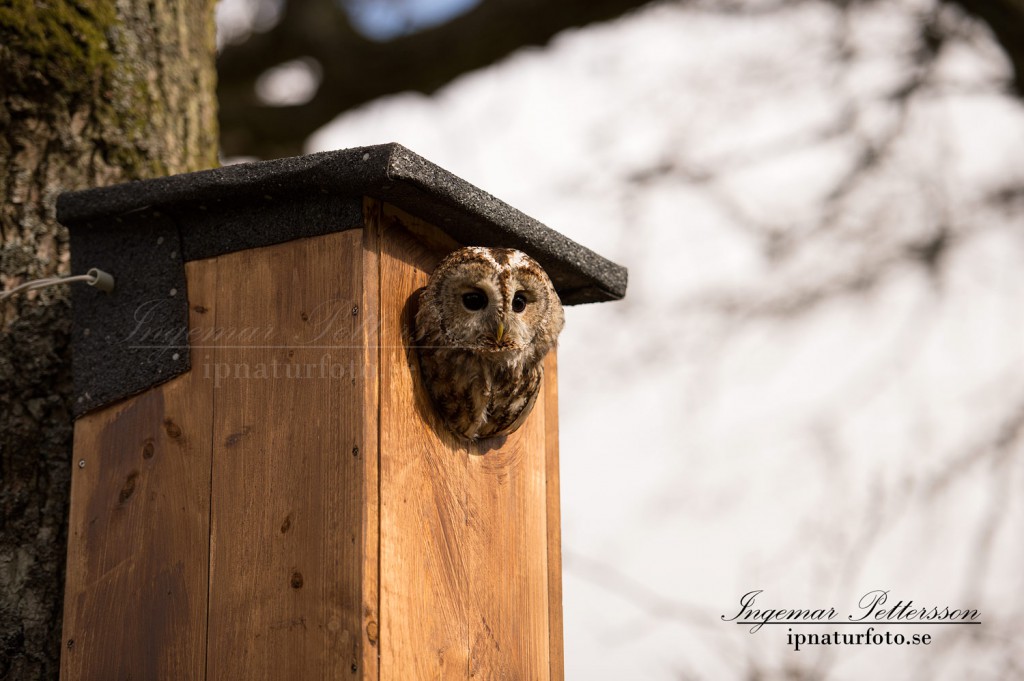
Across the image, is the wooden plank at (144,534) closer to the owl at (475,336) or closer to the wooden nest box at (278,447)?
the wooden nest box at (278,447)

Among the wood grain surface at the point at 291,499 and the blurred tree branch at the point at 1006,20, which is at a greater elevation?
the blurred tree branch at the point at 1006,20

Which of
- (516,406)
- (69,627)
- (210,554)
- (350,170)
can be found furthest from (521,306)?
(69,627)

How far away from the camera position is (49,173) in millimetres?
2119

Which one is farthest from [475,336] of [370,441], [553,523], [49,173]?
[49,173]

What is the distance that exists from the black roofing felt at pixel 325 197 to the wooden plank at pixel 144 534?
0.38 feet

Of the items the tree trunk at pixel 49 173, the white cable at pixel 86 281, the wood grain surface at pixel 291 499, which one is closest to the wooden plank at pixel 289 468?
the wood grain surface at pixel 291 499

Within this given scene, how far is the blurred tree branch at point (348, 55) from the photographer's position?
404 centimetres

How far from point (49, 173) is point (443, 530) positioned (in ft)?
3.82

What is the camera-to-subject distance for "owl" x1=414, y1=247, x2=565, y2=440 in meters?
1.73

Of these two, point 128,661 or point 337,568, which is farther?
point 128,661

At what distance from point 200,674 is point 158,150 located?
1.25 m

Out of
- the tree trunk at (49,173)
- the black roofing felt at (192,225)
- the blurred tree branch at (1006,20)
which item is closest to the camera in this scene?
the black roofing felt at (192,225)

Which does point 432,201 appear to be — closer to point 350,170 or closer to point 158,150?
point 350,170

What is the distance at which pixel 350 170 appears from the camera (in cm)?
158
